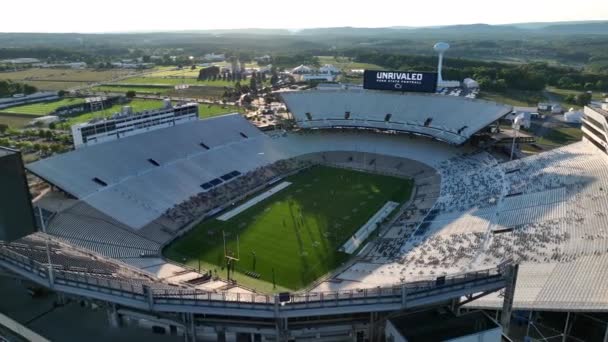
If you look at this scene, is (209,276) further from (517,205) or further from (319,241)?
(517,205)

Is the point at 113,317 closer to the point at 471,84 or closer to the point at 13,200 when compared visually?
the point at 13,200

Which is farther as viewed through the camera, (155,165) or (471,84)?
(471,84)

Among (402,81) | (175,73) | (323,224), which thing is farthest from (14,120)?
(175,73)

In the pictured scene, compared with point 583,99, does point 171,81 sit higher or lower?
higher

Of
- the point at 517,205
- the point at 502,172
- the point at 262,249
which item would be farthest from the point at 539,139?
the point at 262,249

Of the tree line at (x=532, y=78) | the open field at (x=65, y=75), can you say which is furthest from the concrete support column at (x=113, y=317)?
the open field at (x=65, y=75)

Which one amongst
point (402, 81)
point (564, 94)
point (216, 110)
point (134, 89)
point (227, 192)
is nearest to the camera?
point (227, 192)

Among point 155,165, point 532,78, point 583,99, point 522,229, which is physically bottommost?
point 522,229

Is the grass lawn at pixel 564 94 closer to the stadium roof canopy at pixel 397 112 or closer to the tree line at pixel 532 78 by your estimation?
the tree line at pixel 532 78
